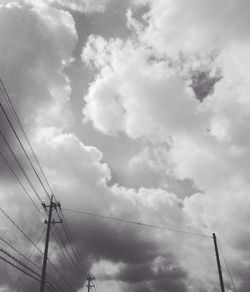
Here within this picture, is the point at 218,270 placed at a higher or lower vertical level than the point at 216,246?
lower

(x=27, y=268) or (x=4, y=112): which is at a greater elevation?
(x=4, y=112)

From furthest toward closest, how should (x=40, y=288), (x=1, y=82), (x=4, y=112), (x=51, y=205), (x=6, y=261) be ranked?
(x=51, y=205)
(x=40, y=288)
(x=6, y=261)
(x=4, y=112)
(x=1, y=82)

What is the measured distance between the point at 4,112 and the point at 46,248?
1611 cm

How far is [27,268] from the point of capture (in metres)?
20.5

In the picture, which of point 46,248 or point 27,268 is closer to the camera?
point 27,268

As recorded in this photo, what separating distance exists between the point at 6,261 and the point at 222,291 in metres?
18.2

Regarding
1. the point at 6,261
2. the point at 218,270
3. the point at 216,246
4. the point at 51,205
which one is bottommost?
the point at 6,261

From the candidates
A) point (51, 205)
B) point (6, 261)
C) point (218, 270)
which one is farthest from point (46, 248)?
point (218, 270)

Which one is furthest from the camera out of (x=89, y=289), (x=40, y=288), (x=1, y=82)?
(x=89, y=289)

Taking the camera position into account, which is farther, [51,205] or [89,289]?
[89,289]

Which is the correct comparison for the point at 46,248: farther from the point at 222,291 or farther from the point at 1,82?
the point at 1,82

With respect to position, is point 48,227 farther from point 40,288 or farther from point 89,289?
point 89,289

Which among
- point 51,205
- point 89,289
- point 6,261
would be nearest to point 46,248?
point 51,205

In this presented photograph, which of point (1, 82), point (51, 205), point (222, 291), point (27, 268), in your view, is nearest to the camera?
point (1, 82)
